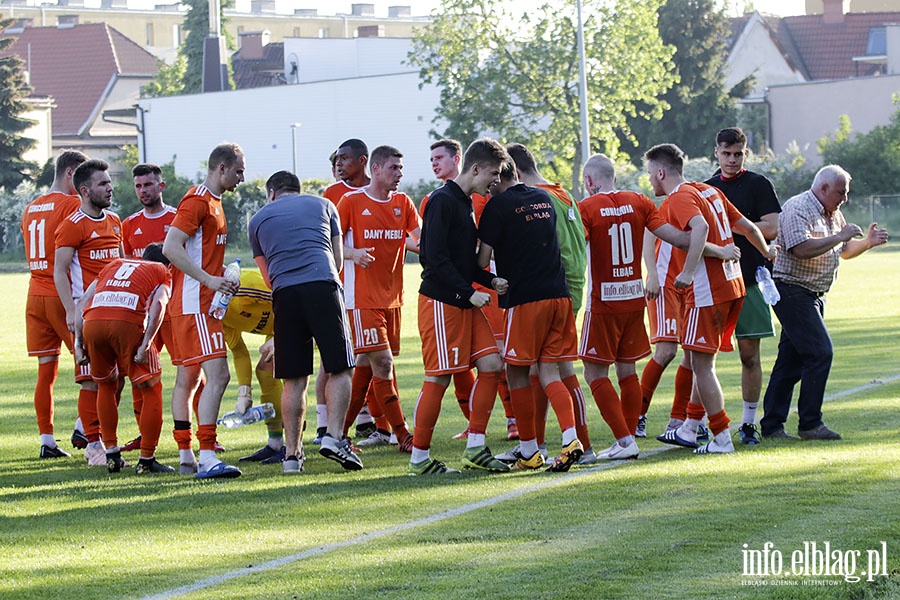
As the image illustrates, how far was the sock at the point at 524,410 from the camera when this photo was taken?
364 inches

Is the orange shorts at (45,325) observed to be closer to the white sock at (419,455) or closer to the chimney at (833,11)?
the white sock at (419,455)

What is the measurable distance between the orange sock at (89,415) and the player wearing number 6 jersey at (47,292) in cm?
52

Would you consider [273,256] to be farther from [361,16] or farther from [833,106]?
[361,16]

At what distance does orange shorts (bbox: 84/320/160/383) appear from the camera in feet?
31.7

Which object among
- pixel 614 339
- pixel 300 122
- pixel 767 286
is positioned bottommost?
pixel 614 339

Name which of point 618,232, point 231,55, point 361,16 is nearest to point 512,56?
point 231,55

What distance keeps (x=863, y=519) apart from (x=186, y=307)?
4.59m

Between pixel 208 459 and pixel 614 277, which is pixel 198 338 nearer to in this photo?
pixel 208 459

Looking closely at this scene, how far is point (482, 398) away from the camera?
9195 mm

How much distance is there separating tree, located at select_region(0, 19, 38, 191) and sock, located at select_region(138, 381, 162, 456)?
57.6 meters

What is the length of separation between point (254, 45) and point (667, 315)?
82512 millimetres

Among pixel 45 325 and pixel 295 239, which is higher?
pixel 295 239

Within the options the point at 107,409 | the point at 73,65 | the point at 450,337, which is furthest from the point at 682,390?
the point at 73,65

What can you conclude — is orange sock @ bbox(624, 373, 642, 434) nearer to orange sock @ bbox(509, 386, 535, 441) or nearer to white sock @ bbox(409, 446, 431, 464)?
orange sock @ bbox(509, 386, 535, 441)
